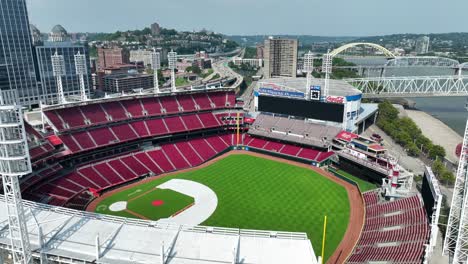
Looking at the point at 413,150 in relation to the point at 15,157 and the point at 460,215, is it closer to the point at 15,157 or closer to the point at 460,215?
the point at 460,215

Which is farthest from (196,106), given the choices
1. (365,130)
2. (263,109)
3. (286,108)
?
(365,130)

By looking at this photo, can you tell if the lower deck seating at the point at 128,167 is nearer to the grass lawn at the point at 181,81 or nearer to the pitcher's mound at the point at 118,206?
the pitcher's mound at the point at 118,206

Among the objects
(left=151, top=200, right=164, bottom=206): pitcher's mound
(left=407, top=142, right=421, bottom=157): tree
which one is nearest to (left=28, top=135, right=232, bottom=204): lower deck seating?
(left=151, top=200, right=164, bottom=206): pitcher's mound

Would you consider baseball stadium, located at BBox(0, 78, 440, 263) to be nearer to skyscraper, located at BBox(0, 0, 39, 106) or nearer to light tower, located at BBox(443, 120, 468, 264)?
light tower, located at BBox(443, 120, 468, 264)

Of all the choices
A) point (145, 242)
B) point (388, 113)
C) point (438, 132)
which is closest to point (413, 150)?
point (388, 113)

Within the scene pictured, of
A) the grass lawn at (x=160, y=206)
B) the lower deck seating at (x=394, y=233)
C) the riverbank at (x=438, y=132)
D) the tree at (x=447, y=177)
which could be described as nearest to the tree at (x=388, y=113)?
the riverbank at (x=438, y=132)
